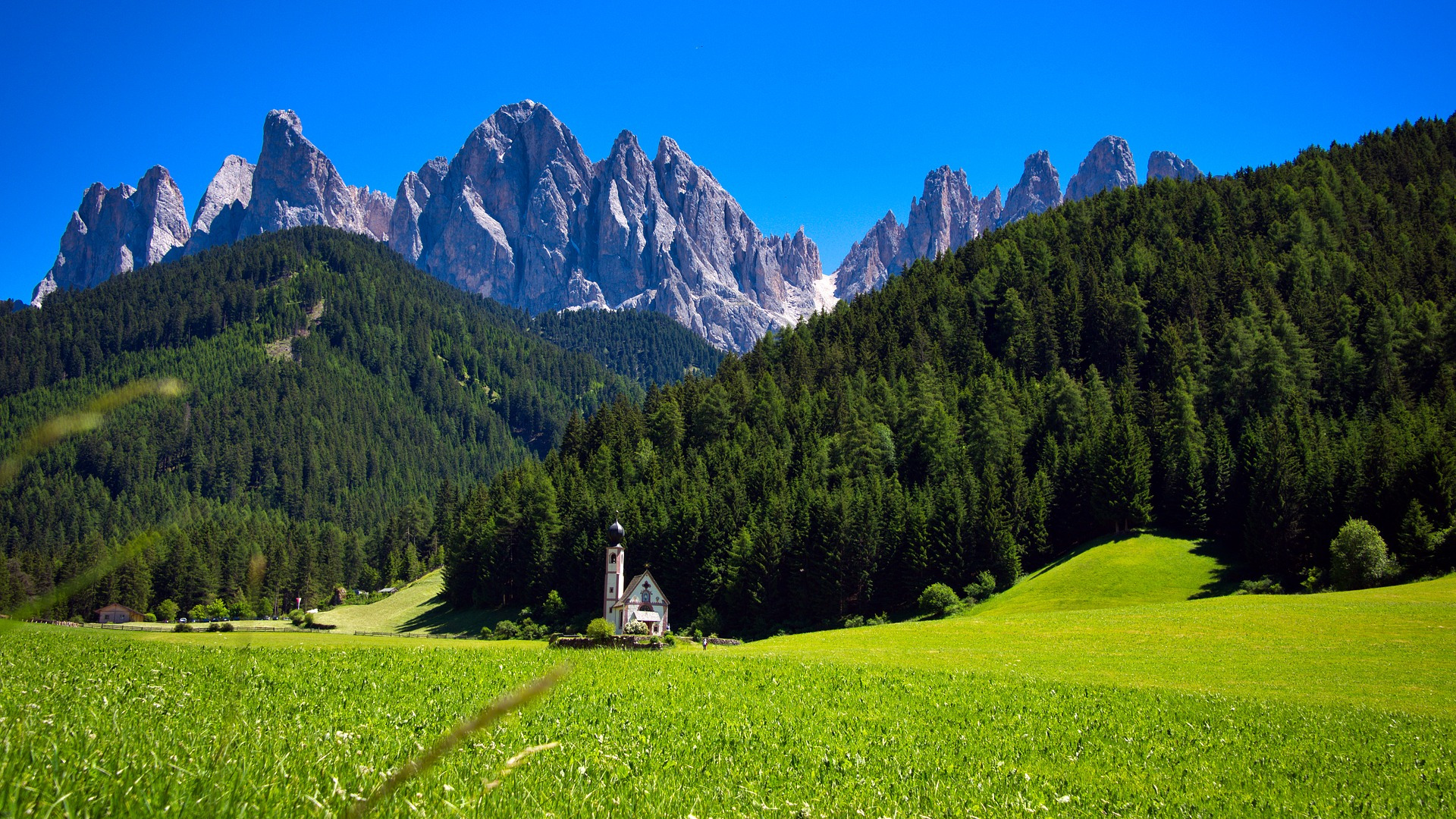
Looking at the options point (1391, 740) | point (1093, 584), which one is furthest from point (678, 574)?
point (1391, 740)

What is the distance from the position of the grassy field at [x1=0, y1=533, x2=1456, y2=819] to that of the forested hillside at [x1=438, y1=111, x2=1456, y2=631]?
38.5 meters

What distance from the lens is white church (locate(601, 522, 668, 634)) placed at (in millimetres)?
62250

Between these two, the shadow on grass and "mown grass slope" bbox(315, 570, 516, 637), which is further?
"mown grass slope" bbox(315, 570, 516, 637)

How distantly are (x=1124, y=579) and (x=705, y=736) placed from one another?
51624mm

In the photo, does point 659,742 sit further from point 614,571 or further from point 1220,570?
point 614,571

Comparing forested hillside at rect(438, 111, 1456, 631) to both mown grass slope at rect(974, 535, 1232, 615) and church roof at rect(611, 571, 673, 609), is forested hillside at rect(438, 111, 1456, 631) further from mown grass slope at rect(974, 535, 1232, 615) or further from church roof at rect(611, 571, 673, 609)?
church roof at rect(611, 571, 673, 609)

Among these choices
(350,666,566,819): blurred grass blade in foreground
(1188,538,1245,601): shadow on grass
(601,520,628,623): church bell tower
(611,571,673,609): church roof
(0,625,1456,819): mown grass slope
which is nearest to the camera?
(350,666,566,819): blurred grass blade in foreground

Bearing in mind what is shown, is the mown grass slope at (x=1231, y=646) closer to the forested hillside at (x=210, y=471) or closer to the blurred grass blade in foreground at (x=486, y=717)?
the blurred grass blade in foreground at (x=486, y=717)

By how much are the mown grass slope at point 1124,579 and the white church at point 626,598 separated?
960 inches

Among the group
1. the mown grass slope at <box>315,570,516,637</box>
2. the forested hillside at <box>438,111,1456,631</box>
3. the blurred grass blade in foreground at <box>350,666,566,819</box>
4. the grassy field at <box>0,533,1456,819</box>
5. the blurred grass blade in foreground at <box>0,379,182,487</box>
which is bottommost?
the mown grass slope at <box>315,570,516,637</box>

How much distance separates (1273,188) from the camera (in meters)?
111

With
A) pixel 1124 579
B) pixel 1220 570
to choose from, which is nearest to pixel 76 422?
pixel 1124 579

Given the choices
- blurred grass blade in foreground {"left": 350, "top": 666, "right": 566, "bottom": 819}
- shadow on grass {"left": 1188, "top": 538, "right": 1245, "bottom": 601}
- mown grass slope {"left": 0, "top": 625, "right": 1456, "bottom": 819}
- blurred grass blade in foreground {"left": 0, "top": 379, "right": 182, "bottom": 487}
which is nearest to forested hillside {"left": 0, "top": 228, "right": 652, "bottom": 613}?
shadow on grass {"left": 1188, "top": 538, "right": 1245, "bottom": 601}

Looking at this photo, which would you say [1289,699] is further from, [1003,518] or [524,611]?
[524,611]
